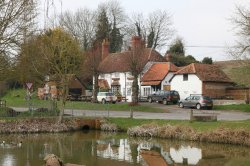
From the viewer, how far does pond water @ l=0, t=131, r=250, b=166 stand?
2219 centimetres

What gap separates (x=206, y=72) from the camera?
185 ft

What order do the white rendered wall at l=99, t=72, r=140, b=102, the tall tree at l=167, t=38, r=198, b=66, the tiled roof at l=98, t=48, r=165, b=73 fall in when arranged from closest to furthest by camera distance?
the white rendered wall at l=99, t=72, r=140, b=102 → the tiled roof at l=98, t=48, r=165, b=73 → the tall tree at l=167, t=38, r=198, b=66

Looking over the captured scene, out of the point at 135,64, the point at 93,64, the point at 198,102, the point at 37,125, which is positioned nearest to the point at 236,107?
the point at 198,102

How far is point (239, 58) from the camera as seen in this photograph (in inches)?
1464

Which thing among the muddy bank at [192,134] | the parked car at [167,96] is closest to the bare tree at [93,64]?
the parked car at [167,96]

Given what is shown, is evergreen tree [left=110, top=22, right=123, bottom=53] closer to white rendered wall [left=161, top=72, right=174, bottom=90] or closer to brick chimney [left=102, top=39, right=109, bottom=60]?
brick chimney [left=102, top=39, right=109, bottom=60]

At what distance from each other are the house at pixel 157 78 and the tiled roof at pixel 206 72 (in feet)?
12.2

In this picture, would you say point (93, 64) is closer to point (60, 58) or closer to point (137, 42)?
point (137, 42)

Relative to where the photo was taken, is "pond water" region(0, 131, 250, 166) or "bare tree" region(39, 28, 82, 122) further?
"bare tree" region(39, 28, 82, 122)

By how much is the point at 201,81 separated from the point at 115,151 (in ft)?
101

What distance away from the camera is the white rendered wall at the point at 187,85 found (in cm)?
5503

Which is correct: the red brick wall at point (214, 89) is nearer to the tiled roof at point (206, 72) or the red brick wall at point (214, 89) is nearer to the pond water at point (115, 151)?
the tiled roof at point (206, 72)

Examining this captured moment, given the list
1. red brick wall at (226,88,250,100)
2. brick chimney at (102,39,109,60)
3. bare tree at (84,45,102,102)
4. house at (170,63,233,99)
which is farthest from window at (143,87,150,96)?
brick chimney at (102,39,109,60)

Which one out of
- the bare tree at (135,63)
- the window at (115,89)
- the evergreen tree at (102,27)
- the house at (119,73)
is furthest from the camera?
the evergreen tree at (102,27)
